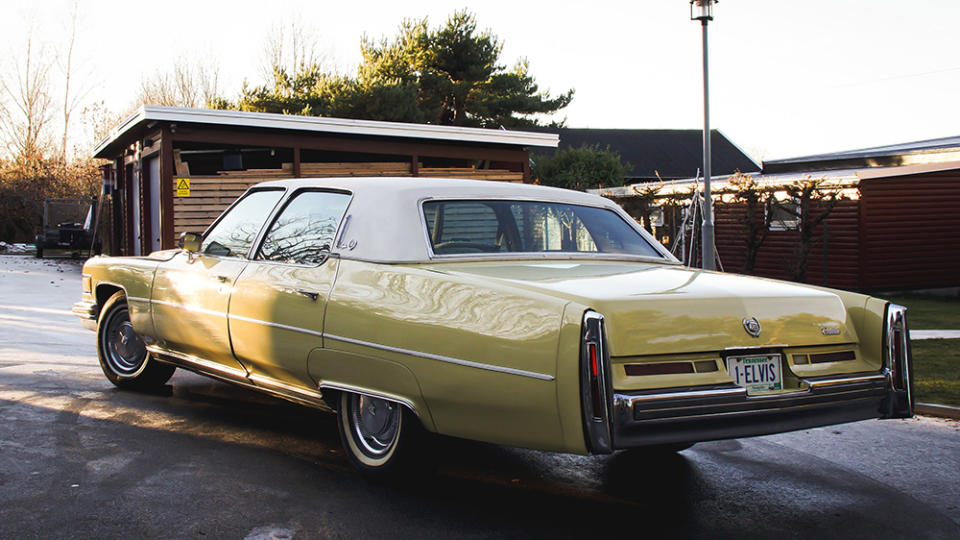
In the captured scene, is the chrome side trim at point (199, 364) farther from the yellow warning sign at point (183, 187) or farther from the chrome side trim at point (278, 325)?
the yellow warning sign at point (183, 187)

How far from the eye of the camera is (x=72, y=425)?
554 centimetres

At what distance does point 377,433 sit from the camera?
14.8 feet

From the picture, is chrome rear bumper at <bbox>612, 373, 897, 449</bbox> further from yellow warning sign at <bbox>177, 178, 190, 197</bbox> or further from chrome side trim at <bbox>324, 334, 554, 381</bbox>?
yellow warning sign at <bbox>177, 178, 190, 197</bbox>

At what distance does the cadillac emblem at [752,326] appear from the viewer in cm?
378

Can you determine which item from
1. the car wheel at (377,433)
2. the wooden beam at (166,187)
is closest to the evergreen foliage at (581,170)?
the wooden beam at (166,187)

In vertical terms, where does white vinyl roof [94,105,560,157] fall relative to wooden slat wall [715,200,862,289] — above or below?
above

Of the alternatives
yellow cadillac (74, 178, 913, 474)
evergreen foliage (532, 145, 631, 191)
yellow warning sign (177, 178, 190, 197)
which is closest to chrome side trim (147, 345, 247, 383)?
yellow cadillac (74, 178, 913, 474)

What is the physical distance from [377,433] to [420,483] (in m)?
0.34

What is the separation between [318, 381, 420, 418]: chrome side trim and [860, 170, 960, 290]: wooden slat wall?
51.9 ft

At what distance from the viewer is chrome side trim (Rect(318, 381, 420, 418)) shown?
13.3 feet

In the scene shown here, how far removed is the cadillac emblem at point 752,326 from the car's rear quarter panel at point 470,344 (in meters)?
0.81

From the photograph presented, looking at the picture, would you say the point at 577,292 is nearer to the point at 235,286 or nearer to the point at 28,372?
the point at 235,286

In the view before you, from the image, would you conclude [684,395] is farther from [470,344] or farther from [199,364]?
[199,364]

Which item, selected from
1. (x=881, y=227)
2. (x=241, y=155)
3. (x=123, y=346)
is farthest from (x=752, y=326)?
(x=241, y=155)
